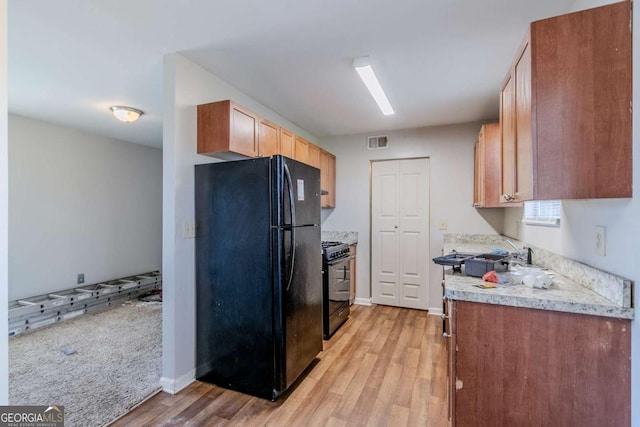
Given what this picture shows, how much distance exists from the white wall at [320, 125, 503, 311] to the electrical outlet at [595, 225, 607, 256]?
253 cm

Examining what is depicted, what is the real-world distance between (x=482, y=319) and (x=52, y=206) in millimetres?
4943

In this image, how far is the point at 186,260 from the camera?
2.31m

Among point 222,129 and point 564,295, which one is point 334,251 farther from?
point 564,295

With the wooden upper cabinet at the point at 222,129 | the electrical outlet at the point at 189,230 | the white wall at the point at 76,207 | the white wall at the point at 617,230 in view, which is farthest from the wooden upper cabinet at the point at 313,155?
the white wall at the point at 76,207

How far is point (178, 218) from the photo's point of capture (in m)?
2.24

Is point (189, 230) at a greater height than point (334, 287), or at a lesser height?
greater

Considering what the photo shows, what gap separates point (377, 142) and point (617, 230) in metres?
3.31

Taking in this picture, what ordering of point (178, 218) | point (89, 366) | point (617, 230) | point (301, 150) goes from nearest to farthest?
point (617, 230), point (178, 218), point (89, 366), point (301, 150)

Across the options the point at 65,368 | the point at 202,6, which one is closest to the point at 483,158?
the point at 202,6

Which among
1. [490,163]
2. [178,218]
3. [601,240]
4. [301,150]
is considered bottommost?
[601,240]

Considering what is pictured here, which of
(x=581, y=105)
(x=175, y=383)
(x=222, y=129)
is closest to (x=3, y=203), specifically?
(x=222, y=129)

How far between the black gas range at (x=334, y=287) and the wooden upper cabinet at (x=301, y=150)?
3.65ft

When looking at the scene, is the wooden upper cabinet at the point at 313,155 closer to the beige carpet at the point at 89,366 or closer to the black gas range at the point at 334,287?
the black gas range at the point at 334,287

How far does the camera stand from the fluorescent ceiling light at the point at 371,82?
90.3 inches
